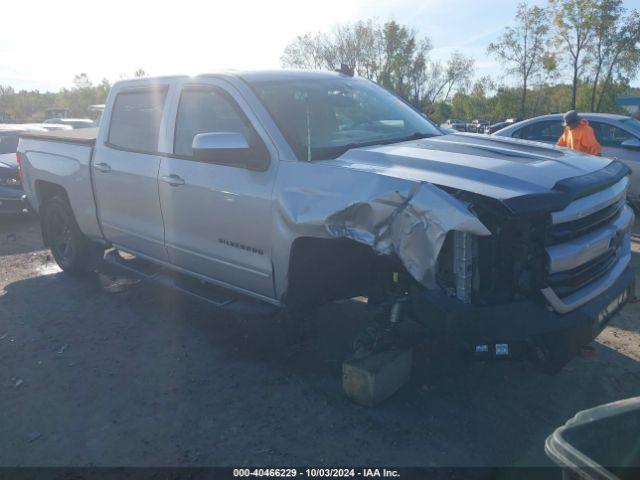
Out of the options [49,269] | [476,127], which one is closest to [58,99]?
[476,127]

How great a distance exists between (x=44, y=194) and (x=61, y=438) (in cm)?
396

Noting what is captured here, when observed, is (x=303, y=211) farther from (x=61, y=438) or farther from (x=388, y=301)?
(x=61, y=438)

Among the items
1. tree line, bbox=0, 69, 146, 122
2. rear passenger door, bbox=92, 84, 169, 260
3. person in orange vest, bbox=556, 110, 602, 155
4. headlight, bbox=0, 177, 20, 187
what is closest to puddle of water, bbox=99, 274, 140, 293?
rear passenger door, bbox=92, 84, 169, 260

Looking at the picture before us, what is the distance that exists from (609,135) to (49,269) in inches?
318

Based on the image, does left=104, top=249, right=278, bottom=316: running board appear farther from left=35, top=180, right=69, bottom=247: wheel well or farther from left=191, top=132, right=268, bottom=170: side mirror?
left=35, top=180, right=69, bottom=247: wheel well

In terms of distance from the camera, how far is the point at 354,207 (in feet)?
10.3

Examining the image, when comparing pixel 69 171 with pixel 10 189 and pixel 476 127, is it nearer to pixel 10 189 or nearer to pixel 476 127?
pixel 10 189

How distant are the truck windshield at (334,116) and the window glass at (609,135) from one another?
5.06 meters

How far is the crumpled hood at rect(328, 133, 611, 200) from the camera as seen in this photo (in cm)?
297

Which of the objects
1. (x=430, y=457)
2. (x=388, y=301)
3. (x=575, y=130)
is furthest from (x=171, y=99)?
(x=575, y=130)

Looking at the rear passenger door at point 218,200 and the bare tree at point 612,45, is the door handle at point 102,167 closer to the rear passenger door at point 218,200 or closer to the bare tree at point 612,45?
the rear passenger door at point 218,200

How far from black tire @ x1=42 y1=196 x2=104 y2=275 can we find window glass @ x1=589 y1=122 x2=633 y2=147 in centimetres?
728

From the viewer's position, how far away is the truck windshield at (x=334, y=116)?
388cm

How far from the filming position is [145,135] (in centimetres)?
493
